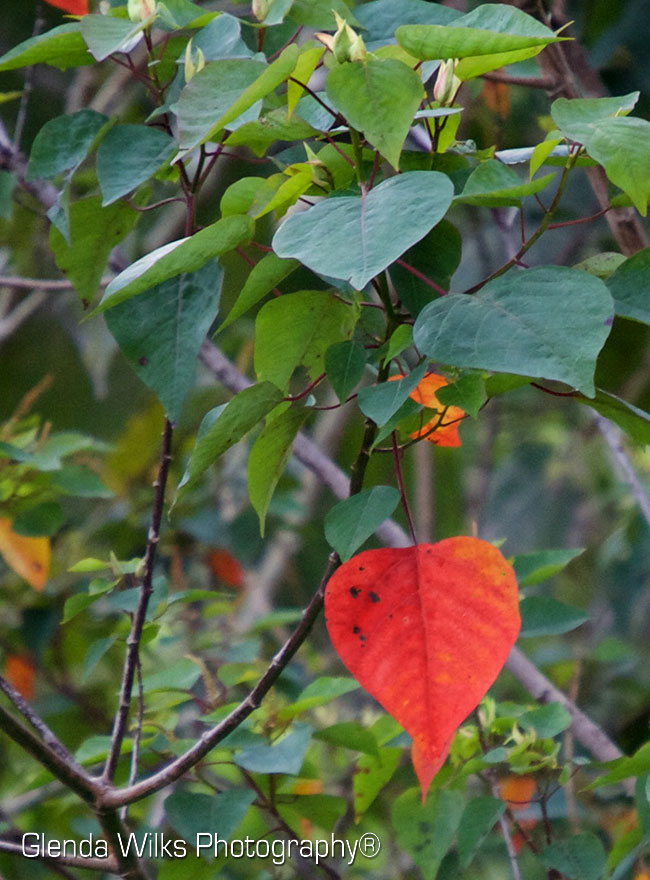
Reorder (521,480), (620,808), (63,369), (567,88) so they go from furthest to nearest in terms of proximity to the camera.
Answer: (521,480) < (63,369) < (620,808) < (567,88)

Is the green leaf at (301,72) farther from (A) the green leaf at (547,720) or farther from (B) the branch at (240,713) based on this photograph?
(A) the green leaf at (547,720)

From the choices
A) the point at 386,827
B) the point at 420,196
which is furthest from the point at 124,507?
the point at 420,196

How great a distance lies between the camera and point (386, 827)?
126 cm

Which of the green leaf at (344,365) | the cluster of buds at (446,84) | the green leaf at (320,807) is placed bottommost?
the green leaf at (320,807)

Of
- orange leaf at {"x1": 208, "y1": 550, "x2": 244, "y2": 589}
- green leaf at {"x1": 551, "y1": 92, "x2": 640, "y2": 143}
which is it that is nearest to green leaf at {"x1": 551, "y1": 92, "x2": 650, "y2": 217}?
green leaf at {"x1": 551, "y1": 92, "x2": 640, "y2": 143}

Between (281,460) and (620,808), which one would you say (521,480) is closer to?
(620,808)

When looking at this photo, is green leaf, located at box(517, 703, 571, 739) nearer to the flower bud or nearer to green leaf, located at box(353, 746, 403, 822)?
green leaf, located at box(353, 746, 403, 822)

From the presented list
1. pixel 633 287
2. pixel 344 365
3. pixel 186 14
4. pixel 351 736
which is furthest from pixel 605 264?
pixel 351 736

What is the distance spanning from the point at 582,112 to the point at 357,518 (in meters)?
0.20

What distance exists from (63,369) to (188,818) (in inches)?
45.6

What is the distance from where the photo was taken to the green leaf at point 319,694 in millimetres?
664

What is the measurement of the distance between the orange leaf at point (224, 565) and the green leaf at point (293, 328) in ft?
3.15

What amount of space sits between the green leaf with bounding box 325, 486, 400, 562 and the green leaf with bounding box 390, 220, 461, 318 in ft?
0.30

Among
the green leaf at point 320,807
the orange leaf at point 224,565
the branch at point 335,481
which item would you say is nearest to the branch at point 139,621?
the green leaf at point 320,807
